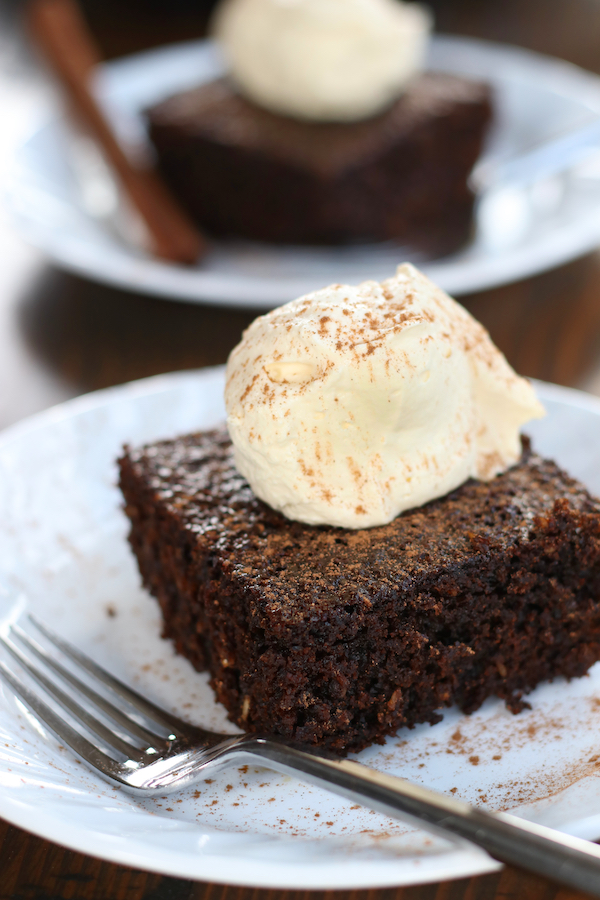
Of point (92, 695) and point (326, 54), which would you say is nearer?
point (92, 695)

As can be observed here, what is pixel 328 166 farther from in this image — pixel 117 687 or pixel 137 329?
pixel 117 687

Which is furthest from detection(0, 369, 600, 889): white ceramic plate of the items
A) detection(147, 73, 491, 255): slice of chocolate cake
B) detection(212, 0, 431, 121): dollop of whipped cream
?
detection(212, 0, 431, 121): dollop of whipped cream

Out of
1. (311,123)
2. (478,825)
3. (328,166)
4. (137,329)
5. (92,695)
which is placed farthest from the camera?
(311,123)

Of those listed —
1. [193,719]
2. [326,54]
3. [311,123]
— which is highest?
[326,54]

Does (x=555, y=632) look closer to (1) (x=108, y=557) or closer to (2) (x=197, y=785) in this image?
(2) (x=197, y=785)

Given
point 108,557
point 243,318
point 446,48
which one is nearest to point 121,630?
point 108,557

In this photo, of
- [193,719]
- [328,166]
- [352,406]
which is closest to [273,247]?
[328,166]

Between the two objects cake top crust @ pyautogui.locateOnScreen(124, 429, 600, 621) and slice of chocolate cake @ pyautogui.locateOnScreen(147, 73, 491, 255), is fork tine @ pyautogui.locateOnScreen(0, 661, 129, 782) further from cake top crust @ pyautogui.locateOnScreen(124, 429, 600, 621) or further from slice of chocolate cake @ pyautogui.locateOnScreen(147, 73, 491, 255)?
slice of chocolate cake @ pyautogui.locateOnScreen(147, 73, 491, 255)
